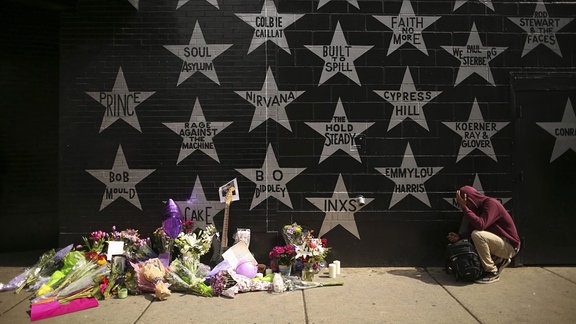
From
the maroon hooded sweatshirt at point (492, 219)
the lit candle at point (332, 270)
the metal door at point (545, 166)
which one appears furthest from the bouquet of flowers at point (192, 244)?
the metal door at point (545, 166)

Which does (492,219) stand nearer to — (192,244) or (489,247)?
(489,247)

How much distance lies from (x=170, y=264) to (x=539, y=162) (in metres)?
5.20

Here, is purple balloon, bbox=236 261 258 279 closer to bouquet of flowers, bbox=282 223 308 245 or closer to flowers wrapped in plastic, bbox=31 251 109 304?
bouquet of flowers, bbox=282 223 308 245

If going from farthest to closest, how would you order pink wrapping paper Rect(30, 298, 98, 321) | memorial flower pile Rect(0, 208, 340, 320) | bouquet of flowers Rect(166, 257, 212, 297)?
bouquet of flowers Rect(166, 257, 212, 297) < memorial flower pile Rect(0, 208, 340, 320) < pink wrapping paper Rect(30, 298, 98, 321)

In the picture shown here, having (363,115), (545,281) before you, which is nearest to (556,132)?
(545,281)

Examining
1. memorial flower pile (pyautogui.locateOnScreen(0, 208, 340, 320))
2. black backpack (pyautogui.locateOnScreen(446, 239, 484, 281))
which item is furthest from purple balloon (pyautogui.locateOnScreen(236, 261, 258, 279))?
black backpack (pyautogui.locateOnScreen(446, 239, 484, 281))

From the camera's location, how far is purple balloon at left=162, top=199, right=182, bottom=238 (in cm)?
578

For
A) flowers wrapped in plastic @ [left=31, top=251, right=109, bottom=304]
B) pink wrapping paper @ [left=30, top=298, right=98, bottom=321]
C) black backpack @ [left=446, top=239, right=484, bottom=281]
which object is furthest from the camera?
black backpack @ [left=446, top=239, right=484, bottom=281]

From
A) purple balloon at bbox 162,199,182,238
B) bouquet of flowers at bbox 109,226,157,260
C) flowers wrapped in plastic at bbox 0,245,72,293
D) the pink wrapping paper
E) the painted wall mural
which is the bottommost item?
the pink wrapping paper

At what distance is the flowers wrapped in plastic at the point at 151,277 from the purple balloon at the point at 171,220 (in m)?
0.48

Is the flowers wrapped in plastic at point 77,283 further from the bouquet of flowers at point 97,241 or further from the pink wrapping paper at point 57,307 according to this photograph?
the bouquet of flowers at point 97,241

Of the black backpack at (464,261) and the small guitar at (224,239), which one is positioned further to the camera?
the small guitar at (224,239)

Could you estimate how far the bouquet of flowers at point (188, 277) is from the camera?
209 inches

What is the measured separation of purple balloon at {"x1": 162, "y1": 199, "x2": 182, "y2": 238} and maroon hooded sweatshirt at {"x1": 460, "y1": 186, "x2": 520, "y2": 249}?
365 centimetres
